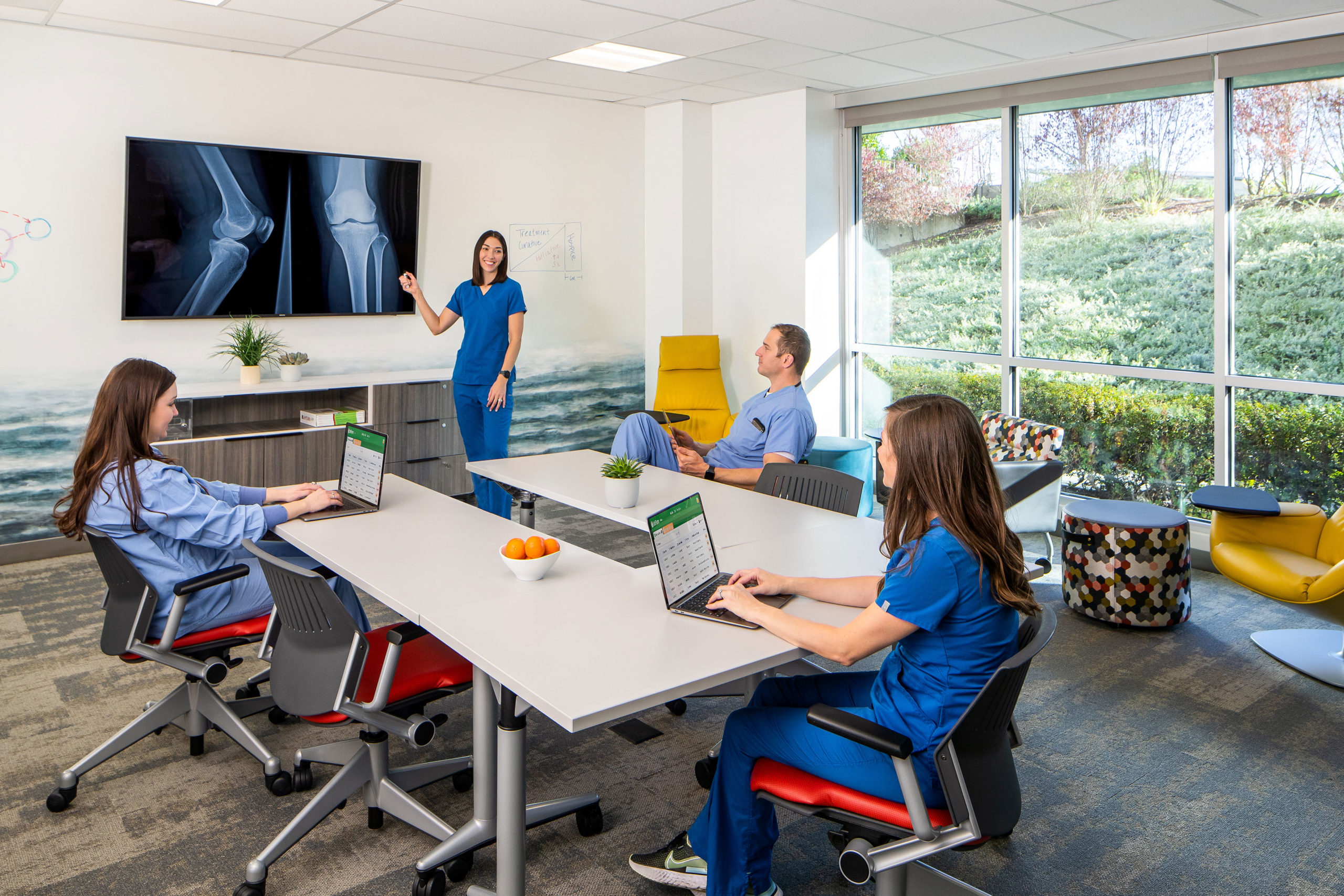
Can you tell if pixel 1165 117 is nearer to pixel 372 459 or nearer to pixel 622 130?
pixel 622 130

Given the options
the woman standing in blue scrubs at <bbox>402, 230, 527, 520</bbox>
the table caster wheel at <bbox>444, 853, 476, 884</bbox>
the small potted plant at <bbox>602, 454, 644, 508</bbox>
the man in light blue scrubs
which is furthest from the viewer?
the woman standing in blue scrubs at <bbox>402, 230, 527, 520</bbox>

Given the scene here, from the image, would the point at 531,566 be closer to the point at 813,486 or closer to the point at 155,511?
the point at 155,511

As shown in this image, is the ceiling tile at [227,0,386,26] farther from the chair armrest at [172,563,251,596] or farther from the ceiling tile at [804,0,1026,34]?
the chair armrest at [172,563,251,596]

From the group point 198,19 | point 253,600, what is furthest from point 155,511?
point 198,19

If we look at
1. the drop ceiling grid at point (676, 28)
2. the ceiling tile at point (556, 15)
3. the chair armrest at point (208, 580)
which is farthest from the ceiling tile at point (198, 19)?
the chair armrest at point (208, 580)

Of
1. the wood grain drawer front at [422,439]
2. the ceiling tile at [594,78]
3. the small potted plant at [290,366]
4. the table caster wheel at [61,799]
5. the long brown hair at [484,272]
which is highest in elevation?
the ceiling tile at [594,78]

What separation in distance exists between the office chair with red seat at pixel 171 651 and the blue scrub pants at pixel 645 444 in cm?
181

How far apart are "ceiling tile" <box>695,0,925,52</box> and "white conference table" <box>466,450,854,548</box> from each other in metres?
2.27

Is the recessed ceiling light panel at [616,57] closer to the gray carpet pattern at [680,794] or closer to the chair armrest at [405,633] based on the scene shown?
the gray carpet pattern at [680,794]

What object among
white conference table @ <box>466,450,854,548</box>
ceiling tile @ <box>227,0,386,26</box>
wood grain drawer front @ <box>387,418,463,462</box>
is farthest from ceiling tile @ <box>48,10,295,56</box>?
white conference table @ <box>466,450,854,548</box>

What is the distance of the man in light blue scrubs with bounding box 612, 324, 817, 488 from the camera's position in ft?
14.4

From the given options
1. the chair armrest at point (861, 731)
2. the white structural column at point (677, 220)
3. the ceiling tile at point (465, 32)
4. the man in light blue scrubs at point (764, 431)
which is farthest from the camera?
the white structural column at point (677, 220)

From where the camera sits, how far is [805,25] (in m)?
5.16

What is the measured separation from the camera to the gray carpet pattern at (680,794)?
2609 millimetres
